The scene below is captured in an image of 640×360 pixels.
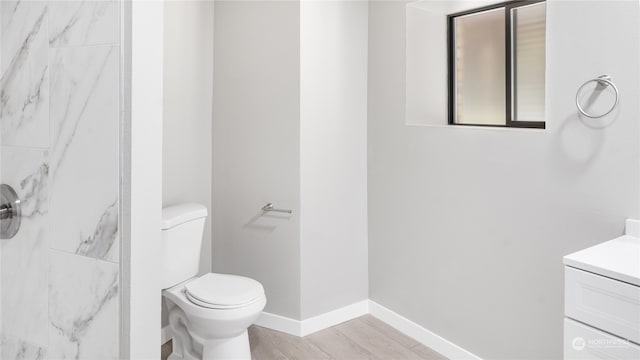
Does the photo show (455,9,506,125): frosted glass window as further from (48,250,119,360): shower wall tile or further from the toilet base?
(48,250,119,360): shower wall tile

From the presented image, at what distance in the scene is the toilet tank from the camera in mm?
2584

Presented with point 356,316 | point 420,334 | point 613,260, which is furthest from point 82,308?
point 356,316

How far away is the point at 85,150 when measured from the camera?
1152 millimetres

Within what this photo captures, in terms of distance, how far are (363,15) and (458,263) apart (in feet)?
5.49

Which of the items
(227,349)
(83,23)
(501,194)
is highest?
(83,23)

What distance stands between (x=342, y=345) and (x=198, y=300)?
932 millimetres

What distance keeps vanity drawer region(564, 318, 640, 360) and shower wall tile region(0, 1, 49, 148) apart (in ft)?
5.17

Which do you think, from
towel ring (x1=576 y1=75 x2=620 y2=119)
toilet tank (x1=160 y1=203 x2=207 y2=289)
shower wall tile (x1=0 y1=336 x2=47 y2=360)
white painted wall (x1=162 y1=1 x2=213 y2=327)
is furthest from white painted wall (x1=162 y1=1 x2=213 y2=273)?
towel ring (x1=576 y1=75 x2=620 y2=119)

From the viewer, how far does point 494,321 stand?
8.07ft

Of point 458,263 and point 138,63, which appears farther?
point 458,263

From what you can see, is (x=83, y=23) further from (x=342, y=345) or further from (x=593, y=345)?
(x=342, y=345)

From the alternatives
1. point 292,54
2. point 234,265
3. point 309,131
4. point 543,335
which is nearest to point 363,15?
point 292,54

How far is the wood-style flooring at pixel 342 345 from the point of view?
275cm

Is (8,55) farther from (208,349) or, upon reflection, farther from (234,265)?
(234,265)
